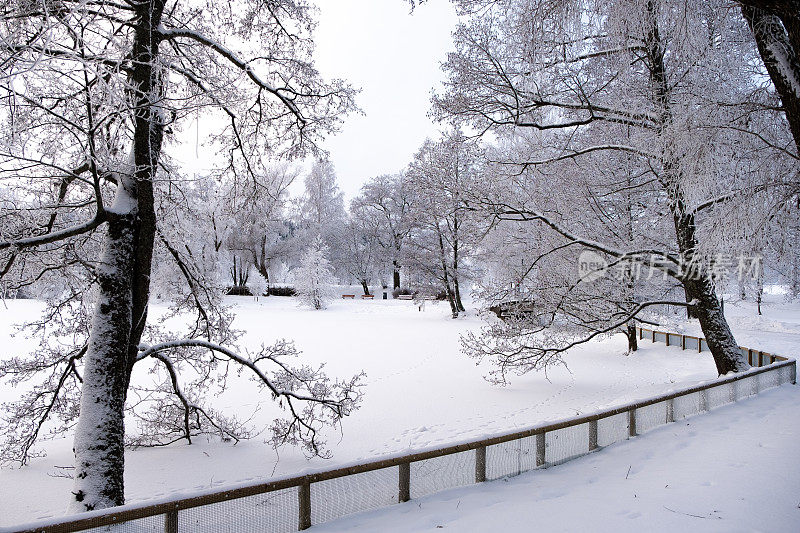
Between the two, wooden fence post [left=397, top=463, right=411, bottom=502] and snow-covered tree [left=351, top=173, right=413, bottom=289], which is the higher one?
snow-covered tree [left=351, top=173, right=413, bottom=289]

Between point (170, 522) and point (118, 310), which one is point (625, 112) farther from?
point (170, 522)

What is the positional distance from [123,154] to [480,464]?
5918 millimetres

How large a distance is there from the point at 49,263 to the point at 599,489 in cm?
743

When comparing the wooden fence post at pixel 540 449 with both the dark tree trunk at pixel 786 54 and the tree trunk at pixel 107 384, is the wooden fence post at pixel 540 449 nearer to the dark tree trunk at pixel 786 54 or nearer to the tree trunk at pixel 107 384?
the dark tree trunk at pixel 786 54

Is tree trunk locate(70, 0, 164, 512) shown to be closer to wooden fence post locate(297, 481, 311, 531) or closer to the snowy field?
the snowy field

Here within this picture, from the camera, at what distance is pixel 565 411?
37.6 feet

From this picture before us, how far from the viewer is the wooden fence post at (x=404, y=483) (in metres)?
4.91

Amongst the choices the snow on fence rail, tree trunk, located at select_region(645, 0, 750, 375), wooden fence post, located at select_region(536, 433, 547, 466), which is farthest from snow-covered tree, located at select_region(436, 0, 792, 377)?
wooden fence post, located at select_region(536, 433, 547, 466)

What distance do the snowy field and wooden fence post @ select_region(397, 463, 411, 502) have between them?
136mm

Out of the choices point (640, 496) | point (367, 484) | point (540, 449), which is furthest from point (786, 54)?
point (367, 484)

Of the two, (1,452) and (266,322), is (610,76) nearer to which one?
(1,452)

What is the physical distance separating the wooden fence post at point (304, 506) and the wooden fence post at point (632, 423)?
4963mm

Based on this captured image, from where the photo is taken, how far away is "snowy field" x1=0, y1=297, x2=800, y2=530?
7664 mm

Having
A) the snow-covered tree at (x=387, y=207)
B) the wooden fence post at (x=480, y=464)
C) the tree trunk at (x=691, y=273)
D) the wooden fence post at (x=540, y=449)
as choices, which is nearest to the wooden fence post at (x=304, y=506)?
the wooden fence post at (x=480, y=464)
